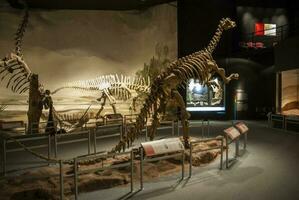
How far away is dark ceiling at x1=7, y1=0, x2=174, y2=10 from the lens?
40.8ft

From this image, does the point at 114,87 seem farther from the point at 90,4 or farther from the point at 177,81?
the point at 177,81

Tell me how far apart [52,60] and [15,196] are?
957 cm

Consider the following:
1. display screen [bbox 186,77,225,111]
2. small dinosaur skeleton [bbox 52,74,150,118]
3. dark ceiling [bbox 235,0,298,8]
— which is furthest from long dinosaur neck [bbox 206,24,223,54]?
dark ceiling [bbox 235,0,298,8]

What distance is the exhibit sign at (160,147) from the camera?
4.94m

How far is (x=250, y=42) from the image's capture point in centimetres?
1488

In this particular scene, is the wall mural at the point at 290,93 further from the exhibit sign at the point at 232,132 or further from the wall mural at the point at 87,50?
the exhibit sign at the point at 232,132

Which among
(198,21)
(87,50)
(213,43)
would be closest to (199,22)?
(198,21)

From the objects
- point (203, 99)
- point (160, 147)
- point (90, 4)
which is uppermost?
point (90, 4)

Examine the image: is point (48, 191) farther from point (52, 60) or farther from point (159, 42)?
point (159, 42)

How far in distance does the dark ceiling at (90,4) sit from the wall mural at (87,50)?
10.5 inches

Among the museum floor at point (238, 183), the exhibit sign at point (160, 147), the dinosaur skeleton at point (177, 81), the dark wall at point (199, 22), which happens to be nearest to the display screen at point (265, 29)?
the dark wall at point (199, 22)

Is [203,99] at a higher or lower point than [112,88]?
lower

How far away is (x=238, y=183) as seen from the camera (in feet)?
17.1

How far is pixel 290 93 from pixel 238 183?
30.9 ft
